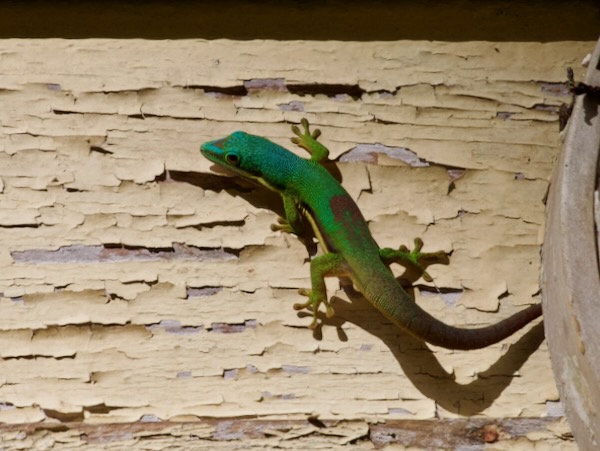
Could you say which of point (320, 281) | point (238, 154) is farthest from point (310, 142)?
point (320, 281)

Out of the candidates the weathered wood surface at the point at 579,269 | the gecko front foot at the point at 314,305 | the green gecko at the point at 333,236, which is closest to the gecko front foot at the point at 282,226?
the green gecko at the point at 333,236

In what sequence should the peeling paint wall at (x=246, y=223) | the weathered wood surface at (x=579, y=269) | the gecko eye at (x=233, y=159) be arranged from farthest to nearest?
1. the gecko eye at (x=233, y=159)
2. the peeling paint wall at (x=246, y=223)
3. the weathered wood surface at (x=579, y=269)

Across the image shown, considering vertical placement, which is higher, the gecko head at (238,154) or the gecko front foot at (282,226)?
the gecko head at (238,154)

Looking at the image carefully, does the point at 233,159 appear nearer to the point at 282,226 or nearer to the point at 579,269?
the point at 282,226

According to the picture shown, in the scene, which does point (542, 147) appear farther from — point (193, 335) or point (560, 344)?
point (193, 335)

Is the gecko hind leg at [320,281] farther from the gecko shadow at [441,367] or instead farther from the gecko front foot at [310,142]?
the gecko front foot at [310,142]

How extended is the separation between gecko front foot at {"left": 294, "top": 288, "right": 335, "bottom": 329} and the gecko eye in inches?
11.6

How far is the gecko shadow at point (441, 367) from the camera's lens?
4.49 feet

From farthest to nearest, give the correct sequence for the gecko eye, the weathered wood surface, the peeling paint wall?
the gecko eye, the peeling paint wall, the weathered wood surface

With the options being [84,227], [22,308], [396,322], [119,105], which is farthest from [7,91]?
[396,322]

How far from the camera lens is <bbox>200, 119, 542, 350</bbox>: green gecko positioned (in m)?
1.38

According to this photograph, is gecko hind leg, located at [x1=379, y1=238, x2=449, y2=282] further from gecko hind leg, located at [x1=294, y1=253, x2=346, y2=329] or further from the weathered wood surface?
the weathered wood surface

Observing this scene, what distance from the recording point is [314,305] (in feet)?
4.60

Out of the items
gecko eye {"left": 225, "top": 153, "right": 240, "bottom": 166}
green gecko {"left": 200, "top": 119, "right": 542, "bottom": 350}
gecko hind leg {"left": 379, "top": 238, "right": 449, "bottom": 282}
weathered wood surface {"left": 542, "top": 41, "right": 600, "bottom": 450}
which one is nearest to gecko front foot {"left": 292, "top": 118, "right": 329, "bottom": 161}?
green gecko {"left": 200, "top": 119, "right": 542, "bottom": 350}
